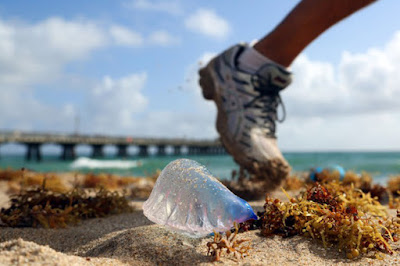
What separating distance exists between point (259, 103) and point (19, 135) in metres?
36.4

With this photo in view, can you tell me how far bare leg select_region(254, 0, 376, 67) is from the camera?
3043 mm

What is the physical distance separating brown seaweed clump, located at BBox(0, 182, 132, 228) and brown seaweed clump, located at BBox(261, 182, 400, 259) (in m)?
1.62

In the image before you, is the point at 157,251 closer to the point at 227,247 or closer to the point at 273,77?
the point at 227,247

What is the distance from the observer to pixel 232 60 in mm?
3777

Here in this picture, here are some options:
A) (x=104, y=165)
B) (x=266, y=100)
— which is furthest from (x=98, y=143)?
(x=266, y=100)

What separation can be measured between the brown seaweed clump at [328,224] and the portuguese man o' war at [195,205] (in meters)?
0.35

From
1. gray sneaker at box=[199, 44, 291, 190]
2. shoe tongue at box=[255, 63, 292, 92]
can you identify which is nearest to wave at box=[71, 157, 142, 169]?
gray sneaker at box=[199, 44, 291, 190]

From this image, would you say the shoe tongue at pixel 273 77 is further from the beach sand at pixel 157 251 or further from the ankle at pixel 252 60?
the beach sand at pixel 157 251

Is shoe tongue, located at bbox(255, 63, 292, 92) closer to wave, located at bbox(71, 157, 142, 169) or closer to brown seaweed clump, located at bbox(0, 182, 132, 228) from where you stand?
brown seaweed clump, located at bbox(0, 182, 132, 228)

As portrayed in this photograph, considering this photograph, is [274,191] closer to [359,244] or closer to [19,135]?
[359,244]

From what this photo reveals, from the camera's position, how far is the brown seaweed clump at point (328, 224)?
190cm

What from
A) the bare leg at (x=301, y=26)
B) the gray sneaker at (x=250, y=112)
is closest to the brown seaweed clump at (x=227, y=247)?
the gray sneaker at (x=250, y=112)

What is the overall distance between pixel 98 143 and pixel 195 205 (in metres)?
41.1

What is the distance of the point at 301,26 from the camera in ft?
10.8
